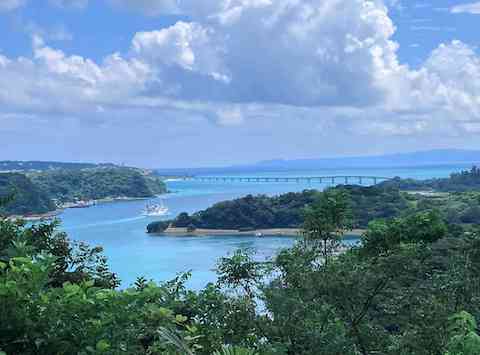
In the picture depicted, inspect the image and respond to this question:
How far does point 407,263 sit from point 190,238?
37422 mm

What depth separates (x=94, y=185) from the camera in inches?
2977

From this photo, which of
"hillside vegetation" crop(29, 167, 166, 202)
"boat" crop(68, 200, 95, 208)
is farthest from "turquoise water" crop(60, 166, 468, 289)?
"hillside vegetation" crop(29, 167, 166, 202)

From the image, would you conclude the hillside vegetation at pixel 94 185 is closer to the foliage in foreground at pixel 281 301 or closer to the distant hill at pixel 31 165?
the distant hill at pixel 31 165

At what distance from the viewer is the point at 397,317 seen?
582 centimetres

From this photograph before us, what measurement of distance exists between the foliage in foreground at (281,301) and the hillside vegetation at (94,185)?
6260cm

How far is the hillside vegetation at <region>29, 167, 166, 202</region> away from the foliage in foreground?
205ft

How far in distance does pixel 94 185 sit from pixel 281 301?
239 ft

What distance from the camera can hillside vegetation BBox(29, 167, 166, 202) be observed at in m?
69.2

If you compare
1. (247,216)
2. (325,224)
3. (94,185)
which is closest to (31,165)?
(94,185)

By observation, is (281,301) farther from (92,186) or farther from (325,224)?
(92,186)

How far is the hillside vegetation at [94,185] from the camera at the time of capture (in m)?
69.2

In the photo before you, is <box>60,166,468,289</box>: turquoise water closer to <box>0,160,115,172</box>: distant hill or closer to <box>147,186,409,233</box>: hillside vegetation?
<box>147,186,409,233</box>: hillside vegetation

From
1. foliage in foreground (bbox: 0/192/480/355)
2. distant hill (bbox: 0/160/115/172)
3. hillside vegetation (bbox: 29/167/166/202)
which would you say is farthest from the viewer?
distant hill (bbox: 0/160/115/172)

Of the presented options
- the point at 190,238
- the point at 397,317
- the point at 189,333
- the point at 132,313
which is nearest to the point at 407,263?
the point at 397,317
